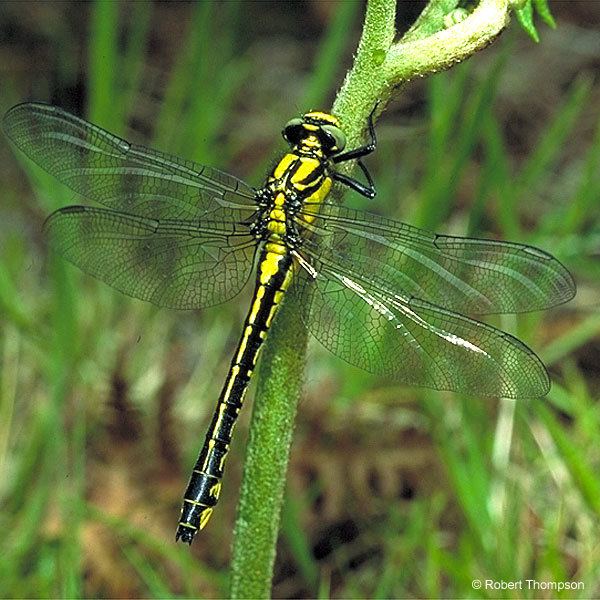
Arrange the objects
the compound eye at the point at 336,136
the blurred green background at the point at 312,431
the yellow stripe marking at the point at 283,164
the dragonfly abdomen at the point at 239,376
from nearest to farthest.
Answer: the compound eye at the point at 336,136 < the dragonfly abdomen at the point at 239,376 < the yellow stripe marking at the point at 283,164 < the blurred green background at the point at 312,431

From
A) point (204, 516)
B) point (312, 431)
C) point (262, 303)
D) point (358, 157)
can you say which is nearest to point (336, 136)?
point (358, 157)

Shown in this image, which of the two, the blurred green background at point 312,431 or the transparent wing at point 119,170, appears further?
the blurred green background at point 312,431

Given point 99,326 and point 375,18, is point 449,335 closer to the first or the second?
point 375,18

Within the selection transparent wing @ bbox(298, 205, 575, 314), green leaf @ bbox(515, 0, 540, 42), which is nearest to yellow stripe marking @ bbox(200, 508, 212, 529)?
transparent wing @ bbox(298, 205, 575, 314)

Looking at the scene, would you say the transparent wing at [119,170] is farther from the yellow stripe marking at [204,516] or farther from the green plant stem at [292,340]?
the yellow stripe marking at [204,516]

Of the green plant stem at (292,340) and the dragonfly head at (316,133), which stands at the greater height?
the dragonfly head at (316,133)

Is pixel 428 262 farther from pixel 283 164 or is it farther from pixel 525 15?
pixel 525 15

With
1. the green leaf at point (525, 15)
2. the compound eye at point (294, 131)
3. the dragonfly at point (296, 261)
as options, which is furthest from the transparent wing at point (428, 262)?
the green leaf at point (525, 15)
